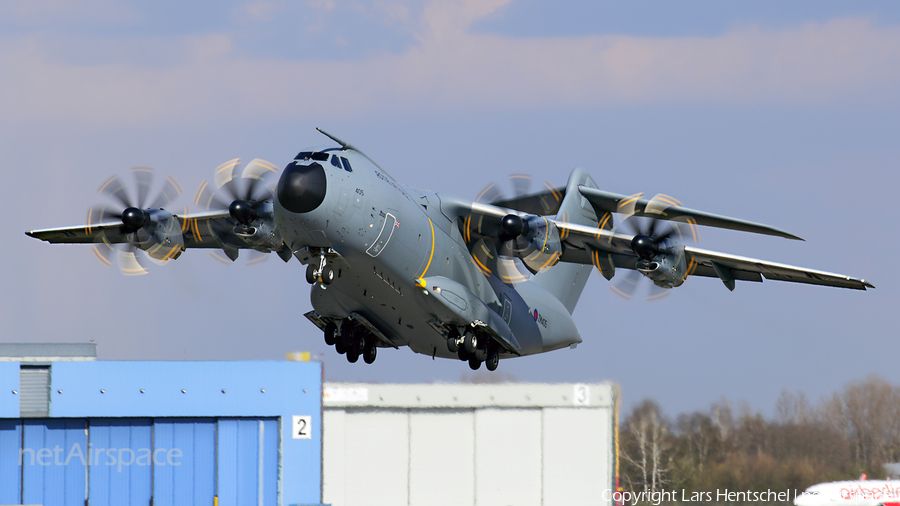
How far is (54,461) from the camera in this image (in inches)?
1079

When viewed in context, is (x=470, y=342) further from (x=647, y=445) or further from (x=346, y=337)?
(x=647, y=445)

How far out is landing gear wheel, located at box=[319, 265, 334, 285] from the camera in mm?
21625

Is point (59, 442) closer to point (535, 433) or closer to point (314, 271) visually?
point (314, 271)

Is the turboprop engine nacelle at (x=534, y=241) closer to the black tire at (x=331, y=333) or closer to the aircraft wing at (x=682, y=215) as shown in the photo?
the aircraft wing at (x=682, y=215)

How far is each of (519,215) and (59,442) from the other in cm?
1294

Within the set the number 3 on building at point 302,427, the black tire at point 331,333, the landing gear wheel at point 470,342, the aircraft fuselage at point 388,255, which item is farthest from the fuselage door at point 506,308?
the number 3 on building at point 302,427

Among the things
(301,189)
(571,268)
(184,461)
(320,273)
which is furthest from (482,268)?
(184,461)

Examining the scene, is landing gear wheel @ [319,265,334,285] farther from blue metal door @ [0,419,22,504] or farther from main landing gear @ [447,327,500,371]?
blue metal door @ [0,419,22,504]

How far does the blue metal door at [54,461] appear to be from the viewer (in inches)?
1070

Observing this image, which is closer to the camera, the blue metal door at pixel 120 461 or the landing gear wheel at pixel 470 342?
the landing gear wheel at pixel 470 342

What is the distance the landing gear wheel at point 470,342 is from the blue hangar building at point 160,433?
6.22m

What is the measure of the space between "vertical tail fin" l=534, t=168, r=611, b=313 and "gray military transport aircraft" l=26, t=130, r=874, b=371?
1783 millimetres

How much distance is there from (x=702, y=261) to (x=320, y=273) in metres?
8.58

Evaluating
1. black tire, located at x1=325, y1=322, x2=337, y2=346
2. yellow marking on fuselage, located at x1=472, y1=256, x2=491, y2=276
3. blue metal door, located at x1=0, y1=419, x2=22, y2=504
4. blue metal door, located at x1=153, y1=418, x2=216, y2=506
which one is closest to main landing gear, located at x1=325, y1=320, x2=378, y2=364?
black tire, located at x1=325, y1=322, x2=337, y2=346
